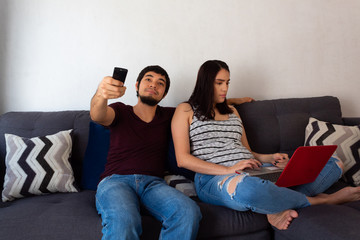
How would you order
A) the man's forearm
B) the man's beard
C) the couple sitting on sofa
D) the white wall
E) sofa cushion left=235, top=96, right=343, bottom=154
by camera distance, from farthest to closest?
the white wall, sofa cushion left=235, top=96, right=343, bottom=154, the man's beard, the man's forearm, the couple sitting on sofa

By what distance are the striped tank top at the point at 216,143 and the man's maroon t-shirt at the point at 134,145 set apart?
191mm

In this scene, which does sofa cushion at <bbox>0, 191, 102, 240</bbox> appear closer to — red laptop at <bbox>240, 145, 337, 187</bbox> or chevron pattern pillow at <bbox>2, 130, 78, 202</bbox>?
chevron pattern pillow at <bbox>2, 130, 78, 202</bbox>

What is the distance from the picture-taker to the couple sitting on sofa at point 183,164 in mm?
1064

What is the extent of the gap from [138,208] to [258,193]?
1.72ft

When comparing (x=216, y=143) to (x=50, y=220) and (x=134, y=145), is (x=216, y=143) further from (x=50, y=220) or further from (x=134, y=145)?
(x=50, y=220)

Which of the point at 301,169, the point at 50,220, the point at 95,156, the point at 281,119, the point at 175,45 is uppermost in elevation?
the point at 175,45

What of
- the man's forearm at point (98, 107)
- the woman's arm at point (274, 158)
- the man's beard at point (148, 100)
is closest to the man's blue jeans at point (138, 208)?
the man's forearm at point (98, 107)

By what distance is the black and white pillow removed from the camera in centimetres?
144

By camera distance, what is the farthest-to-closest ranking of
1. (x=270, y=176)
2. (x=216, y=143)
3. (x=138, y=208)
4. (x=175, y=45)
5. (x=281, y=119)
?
(x=175, y=45) → (x=281, y=119) → (x=216, y=143) → (x=270, y=176) → (x=138, y=208)

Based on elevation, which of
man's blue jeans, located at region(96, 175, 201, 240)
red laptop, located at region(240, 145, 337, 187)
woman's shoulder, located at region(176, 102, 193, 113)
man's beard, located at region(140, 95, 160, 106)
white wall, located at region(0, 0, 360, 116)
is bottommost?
man's blue jeans, located at region(96, 175, 201, 240)

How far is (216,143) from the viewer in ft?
4.85

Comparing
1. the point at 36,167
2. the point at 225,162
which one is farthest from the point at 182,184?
the point at 36,167

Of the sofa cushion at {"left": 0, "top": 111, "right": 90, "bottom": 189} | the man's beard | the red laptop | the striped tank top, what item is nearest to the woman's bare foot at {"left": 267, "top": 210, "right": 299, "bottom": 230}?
the red laptop

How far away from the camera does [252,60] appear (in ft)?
7.11
